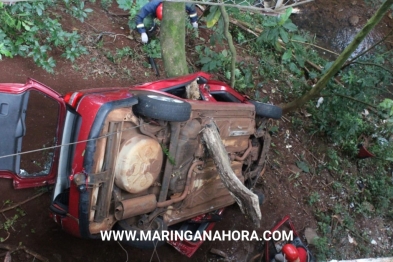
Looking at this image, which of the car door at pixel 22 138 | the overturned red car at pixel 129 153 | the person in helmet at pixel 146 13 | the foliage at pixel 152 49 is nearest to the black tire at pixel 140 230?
the overturned red car at pixel 129 153

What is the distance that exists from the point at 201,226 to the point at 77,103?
178 cm

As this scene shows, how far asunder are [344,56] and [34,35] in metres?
3.58

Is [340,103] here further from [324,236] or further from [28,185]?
[28,185]

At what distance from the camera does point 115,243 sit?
A: 11.9ft

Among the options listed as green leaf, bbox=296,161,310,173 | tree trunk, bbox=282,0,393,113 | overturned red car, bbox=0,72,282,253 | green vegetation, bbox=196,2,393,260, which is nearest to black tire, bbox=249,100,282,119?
overturned red car, bbox=0,72,282,253

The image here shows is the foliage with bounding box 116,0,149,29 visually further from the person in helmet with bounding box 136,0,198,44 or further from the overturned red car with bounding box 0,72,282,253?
the overturned red car with bounding box 0,72,282,253

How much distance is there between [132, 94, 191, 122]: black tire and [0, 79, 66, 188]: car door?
657mm

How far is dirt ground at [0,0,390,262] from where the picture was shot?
3436 millimetres

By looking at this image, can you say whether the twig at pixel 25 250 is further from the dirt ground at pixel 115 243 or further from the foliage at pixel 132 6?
the foliage at pixel 132 6

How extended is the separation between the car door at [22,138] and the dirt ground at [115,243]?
0.36 metres

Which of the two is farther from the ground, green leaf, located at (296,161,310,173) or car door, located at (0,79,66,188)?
car door, located at (0,79,66,188)

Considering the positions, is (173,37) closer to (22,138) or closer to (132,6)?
(132,6)

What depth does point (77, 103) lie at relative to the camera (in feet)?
8.70

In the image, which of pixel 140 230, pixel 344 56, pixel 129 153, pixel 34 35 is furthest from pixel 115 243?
pixel 344 56
